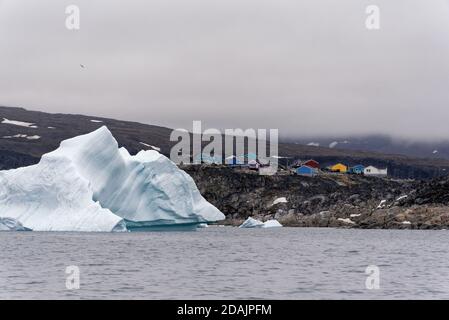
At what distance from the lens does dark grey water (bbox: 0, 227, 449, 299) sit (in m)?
27.0

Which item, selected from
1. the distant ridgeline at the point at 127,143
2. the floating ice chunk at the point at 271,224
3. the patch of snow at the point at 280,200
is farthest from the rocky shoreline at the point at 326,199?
the distant ridgeline at the point at 127,143

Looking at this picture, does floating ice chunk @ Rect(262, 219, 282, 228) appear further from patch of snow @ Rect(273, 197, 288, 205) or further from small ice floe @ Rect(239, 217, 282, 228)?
patch of snow @ Rect(273, 197, 288, 205)

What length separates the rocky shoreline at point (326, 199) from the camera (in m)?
81.6

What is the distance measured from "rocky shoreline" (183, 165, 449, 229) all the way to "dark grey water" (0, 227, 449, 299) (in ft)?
91.5

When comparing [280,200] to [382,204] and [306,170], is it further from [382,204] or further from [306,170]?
[382,204]

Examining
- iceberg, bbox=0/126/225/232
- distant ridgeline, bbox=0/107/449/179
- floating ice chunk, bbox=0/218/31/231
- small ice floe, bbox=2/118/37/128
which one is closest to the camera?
iceberg, bbox=0/126/225/232

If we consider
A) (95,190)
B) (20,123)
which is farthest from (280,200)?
(20,123)

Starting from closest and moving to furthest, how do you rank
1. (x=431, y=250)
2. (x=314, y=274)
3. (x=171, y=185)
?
(x=314, y=274) < (x=431, y=250) < (x=171, y=185)

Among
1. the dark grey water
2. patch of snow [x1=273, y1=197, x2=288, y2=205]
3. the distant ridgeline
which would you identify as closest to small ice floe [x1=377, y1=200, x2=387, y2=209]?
patch of snow [x1=273, y1=197, x2=288, y2=205]

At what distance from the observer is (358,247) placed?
50.7 metres

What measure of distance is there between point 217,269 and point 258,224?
5388 centimetres
